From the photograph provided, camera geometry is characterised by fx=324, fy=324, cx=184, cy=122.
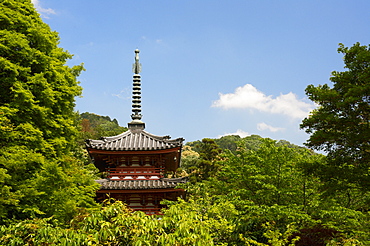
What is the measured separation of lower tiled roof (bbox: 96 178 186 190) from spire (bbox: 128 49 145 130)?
13.4ft

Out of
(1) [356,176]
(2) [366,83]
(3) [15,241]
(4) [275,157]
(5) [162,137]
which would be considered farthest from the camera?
(5) [162,137]

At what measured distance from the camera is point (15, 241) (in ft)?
24.8

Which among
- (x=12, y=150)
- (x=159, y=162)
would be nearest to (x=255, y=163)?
(x=159, y=162)

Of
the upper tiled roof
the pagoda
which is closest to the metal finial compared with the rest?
the upper tiled roof

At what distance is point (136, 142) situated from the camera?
1781 centimetres

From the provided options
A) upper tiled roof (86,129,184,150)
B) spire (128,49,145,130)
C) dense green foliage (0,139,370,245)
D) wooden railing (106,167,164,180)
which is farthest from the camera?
spire (128,49,145,130)

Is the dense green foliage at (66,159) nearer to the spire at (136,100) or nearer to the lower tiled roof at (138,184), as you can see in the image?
the lower tiled roof at (138,184)

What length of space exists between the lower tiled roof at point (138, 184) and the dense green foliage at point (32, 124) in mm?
2723

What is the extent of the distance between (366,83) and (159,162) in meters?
10.8

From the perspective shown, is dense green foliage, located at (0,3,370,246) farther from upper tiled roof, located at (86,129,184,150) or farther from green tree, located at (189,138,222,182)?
green tree, located at (189,138,222,182)

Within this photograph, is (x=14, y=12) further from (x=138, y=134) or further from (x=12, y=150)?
(x=138, y=134)

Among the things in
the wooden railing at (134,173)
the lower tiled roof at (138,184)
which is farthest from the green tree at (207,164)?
the lower tiled roof at (138,184)

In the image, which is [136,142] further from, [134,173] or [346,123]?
[346,123]

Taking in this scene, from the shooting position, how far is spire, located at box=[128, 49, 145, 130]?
20.0m
